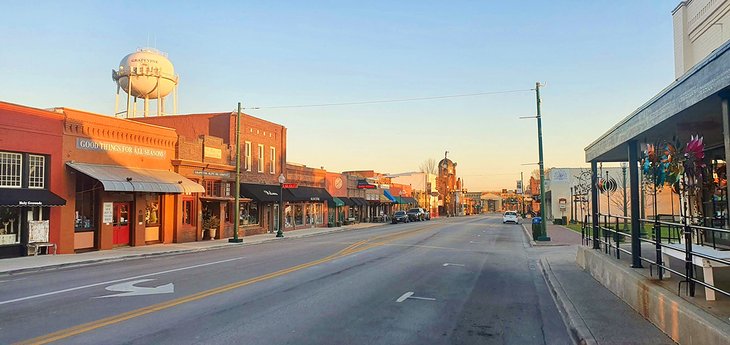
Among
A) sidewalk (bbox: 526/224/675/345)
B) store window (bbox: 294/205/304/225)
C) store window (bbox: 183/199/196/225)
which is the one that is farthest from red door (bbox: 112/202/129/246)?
store window (bbox: 294/205/304/225)

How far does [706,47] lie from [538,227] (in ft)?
58.9

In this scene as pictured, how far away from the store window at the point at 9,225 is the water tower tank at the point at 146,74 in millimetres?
22179

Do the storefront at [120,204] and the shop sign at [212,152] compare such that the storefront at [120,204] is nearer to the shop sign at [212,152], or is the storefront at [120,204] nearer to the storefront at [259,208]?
the shop sign at [212,152]

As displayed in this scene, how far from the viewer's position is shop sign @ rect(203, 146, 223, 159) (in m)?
30.9

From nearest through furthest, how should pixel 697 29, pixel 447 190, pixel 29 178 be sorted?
pixel 697 29 → pixel 29 178 → pixel 447 190

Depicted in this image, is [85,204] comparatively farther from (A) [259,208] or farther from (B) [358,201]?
(B) [358,201]

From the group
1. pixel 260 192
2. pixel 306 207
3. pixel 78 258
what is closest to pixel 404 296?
pixel 78 258

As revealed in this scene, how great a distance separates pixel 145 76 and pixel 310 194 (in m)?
16.1

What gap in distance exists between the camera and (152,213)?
26734 millimetres

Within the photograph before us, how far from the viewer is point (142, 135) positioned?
1015 inches

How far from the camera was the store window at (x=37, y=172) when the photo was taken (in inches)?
799

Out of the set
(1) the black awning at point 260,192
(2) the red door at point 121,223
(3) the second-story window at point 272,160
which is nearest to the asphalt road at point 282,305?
(2) the red door at point 121,223

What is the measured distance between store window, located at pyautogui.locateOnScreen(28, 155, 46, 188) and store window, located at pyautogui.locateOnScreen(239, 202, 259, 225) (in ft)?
49.5

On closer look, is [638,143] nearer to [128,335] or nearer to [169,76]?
[128,335]
